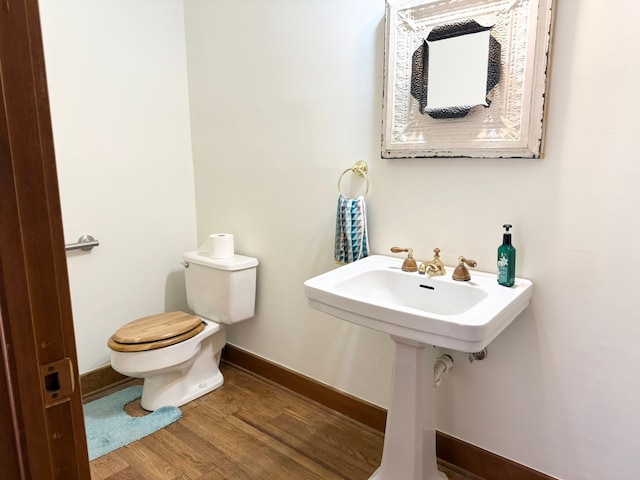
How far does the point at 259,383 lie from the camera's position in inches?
94.6

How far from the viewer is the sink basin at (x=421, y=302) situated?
1165 millimetres

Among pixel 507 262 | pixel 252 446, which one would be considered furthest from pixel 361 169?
pixel 252 446

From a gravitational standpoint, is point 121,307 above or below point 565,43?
below

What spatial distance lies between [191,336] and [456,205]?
4.57 feet

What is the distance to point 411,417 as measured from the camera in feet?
→ 4.88

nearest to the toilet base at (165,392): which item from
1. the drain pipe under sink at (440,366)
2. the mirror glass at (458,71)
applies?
Answer: the drain pipe under sink at (440,366)

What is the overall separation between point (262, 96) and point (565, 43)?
4.41ft

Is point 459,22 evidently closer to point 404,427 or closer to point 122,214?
point 404,427

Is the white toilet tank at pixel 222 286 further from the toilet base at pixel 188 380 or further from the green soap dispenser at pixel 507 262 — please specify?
the green soap dispenser at pixel 507 262

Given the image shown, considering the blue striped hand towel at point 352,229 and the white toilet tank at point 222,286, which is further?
the white toilet tank at point 222,286

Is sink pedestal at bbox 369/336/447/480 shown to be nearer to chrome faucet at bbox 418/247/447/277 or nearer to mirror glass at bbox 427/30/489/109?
chrome faucet at bbox 418/247/447/277

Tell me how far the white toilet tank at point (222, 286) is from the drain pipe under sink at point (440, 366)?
1.07 metres

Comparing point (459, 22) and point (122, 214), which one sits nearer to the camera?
point (459, 22)

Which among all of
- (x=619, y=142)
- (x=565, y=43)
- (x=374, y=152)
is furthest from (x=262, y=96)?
(x=619, y=142)
